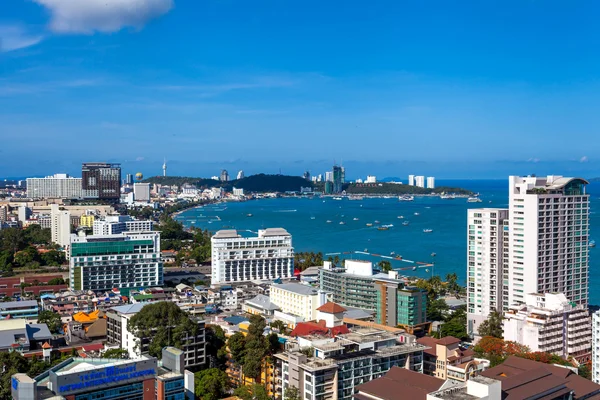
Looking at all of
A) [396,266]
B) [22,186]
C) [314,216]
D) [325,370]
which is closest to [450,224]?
[314,216]

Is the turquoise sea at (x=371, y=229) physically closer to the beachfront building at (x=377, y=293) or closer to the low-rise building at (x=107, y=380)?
the beachfront building at (x=377, y=293)

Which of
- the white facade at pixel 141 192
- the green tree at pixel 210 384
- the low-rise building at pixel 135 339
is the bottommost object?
the green tree at pixel 210 384

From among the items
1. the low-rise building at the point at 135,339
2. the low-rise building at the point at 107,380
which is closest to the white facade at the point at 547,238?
the low-rise building at the point at 135,339

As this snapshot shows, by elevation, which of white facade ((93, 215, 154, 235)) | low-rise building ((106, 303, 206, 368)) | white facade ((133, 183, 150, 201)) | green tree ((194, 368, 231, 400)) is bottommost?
green tree ((194, 368, 231, 400))

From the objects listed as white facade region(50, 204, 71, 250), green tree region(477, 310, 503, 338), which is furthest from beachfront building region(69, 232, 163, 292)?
white facade region(50, 204, 71, 250)

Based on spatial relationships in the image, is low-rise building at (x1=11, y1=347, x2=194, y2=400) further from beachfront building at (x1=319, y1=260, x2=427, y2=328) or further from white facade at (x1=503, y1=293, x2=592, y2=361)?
white facade at (x1=503, y1=293, x2=592, y2=361)

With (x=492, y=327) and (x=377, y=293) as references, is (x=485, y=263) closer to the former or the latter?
(x=492, y=327)
